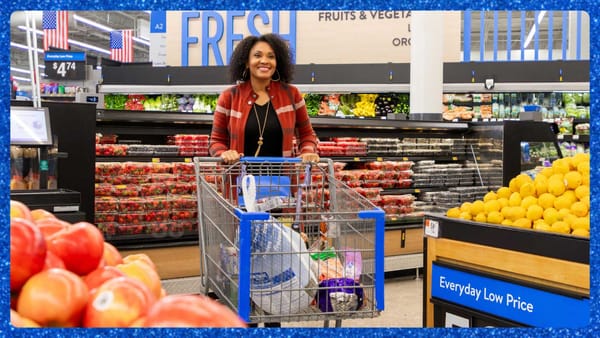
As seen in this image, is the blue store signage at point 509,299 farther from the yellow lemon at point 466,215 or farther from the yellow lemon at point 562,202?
the yellow lemon at point 562,202

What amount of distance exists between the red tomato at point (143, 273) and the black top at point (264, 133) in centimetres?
211

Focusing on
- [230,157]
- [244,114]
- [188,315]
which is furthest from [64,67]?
[188,315]

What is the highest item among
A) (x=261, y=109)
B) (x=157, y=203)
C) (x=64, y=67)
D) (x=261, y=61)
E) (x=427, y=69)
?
(x=64, y=67)

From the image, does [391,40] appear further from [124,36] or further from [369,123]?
[124,36]

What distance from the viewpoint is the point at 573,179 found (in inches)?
107

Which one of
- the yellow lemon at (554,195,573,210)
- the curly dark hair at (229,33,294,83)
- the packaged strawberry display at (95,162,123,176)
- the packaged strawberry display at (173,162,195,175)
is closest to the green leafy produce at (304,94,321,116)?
the packaged strawberry display at (173,162,195,175)

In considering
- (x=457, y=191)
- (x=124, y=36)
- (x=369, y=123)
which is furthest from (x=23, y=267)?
(x=124, y=36)

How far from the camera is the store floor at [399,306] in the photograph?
14.1 feet

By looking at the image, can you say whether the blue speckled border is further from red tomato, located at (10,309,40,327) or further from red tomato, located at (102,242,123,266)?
red tomato, located at (102,242,123,266)

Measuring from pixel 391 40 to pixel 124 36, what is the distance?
9800 mm

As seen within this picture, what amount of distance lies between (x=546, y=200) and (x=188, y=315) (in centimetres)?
229

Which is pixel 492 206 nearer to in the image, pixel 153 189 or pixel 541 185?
pixel 541 185

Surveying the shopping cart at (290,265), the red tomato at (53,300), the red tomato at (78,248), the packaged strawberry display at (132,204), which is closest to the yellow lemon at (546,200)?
the shopping cart at (290,265)

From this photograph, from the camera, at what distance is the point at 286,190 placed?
3.05 m
